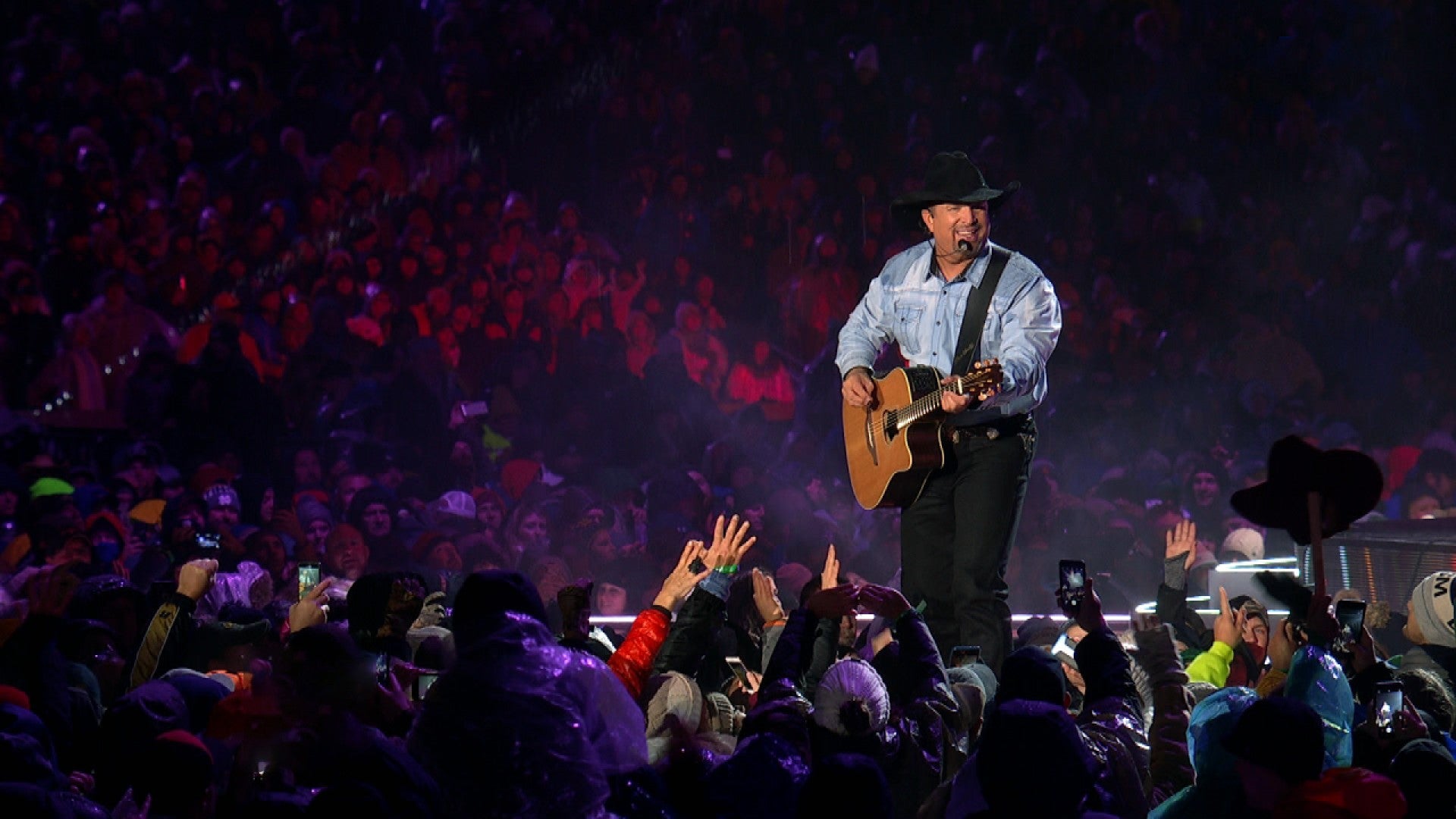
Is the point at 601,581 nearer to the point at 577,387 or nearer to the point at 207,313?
the point at 577,387

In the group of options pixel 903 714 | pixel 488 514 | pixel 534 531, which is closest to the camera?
pixel 903 714

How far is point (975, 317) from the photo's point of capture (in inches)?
178

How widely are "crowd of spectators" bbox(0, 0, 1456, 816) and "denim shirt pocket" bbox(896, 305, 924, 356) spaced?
3.23ft

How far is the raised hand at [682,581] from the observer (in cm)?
334

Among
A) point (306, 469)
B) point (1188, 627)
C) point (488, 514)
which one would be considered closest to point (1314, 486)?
point (1188, 627)

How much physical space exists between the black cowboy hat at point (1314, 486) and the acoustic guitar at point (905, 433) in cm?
91

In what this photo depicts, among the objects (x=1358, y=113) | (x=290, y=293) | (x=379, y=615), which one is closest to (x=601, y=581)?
(x=290, y=293)

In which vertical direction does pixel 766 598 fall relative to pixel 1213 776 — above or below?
above

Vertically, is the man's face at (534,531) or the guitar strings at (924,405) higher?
the guitar strings at (924,405)

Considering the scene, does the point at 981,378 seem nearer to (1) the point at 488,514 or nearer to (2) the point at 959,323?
(2) the point at 959,323

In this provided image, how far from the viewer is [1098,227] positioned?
41.3 ft

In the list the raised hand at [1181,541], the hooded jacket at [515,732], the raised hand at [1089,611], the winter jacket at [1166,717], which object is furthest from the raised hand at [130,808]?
the raised hand at [1181,541]

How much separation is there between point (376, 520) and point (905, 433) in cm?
431

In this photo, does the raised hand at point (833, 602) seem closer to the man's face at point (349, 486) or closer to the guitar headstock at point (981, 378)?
the guitar headstock at point (981, 378)
